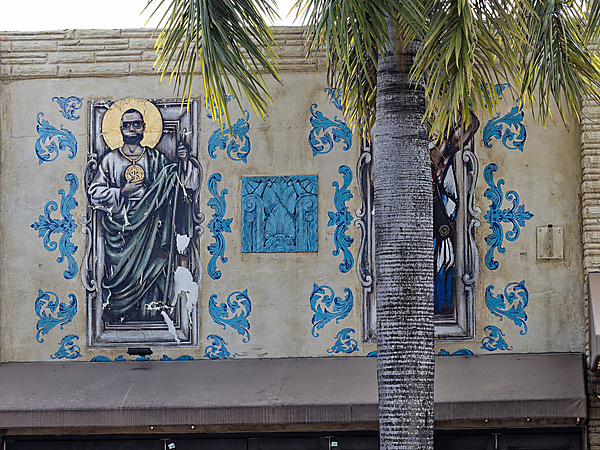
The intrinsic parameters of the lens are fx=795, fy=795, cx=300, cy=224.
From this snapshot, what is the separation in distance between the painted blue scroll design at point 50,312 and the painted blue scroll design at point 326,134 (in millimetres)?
3504

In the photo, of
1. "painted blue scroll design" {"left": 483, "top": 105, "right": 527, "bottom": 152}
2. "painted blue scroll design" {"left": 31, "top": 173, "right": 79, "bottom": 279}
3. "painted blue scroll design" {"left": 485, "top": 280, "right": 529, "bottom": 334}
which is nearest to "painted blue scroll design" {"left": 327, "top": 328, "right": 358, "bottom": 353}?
"painted blue scroll design" {"left": 485, "top": 280, "right": 529, "bottom": 334}

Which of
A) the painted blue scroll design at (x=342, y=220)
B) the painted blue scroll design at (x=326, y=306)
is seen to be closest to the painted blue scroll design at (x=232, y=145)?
the painted blue scroll design at (x=342, y=220)

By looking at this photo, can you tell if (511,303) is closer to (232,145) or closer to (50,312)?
(232,145)

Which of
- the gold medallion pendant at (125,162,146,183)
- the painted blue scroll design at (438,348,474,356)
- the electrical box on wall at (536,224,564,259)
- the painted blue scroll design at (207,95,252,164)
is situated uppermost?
the painted blue scroll design at (207,95,252,164)

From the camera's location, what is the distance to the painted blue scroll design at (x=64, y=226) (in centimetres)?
978

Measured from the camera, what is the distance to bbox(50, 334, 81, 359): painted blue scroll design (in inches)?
380

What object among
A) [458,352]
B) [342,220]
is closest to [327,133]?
[342,220]

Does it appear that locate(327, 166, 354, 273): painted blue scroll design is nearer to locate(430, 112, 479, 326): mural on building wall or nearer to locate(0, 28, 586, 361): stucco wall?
locate(0, 28, 586, 361): stucco wall

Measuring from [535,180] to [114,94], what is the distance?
17.3 feet

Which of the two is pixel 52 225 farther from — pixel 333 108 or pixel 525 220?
pixel 525 220

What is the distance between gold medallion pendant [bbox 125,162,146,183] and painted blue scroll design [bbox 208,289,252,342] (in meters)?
1.71

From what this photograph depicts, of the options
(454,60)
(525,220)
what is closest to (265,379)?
(525,220)

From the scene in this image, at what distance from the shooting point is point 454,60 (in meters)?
5.98

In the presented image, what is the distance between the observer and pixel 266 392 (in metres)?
8.82
